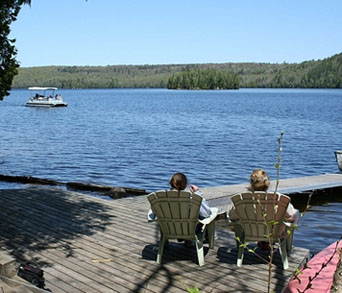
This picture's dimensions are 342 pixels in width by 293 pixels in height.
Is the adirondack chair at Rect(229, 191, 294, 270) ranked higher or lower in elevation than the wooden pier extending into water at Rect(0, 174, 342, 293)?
higher

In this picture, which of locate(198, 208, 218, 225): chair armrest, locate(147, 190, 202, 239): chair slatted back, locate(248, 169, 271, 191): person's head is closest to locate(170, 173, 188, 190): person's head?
locate(147, 190, 202, 239): chair slatted back

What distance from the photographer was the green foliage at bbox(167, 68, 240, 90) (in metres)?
183

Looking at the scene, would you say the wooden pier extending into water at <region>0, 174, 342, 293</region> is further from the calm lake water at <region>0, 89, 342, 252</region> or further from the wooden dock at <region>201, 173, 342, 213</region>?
the calm lake water at <region>0, 89, 342, 252</region>

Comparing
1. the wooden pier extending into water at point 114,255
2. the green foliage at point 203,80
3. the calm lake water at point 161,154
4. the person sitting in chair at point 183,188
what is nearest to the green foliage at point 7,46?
the wooden pier extending into water at point 114,255

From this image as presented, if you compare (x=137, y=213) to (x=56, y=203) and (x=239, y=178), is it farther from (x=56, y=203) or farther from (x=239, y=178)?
(x=239, y=178)

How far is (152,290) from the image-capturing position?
4.46 meters

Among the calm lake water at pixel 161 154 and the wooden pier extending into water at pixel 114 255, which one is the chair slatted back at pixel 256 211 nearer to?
the wooden pier extending into water at pixel 114 255

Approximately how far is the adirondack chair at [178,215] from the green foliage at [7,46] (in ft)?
11.3

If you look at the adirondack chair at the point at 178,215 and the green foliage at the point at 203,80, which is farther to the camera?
the green foliage at the point at 203,80

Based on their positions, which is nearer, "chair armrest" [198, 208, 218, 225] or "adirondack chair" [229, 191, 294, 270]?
"adirondack chair" [229, 191, 294, 270]

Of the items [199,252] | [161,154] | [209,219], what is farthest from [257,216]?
[161,154]

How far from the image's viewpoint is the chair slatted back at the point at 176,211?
4988 mm

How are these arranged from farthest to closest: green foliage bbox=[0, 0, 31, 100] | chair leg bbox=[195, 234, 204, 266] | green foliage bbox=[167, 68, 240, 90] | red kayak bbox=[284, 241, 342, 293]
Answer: green foliage bbox=[167, 68, 240, 90], green foliage bbox=[0, 0, 31, 100], chair leg bbox=[195, 234, 204, 266], red kayak bbox=[284, 241, 342, 293]

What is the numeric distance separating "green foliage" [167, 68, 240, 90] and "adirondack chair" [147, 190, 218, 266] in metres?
180
